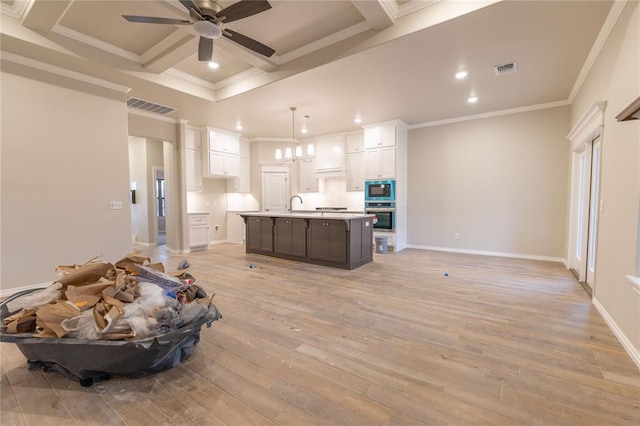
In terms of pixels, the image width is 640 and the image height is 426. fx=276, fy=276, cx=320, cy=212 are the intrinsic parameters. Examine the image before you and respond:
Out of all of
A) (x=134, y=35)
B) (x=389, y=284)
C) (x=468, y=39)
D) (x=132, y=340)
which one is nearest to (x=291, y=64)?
(x=134, y=35)

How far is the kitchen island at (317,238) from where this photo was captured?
4723 millimetres

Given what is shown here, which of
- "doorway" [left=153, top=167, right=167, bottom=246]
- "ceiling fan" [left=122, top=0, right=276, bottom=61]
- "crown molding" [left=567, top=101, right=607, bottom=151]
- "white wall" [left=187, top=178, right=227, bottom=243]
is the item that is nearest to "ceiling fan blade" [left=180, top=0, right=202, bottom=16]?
"ceiling fan" [left=122, top=0, right=276, bottom=61]

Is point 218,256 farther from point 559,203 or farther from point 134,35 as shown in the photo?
point 559,203

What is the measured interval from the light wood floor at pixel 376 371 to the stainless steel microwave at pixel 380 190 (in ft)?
10.4

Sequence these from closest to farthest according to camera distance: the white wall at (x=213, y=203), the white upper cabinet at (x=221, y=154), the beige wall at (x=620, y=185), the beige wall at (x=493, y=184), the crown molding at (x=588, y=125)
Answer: the beige wall at (x=620, y=185), the crown molding at (x=588, y=125), the beige wall at (x=493, y=184), the white upper cabinet at (x=221, y=154), the white wall at (x=213, y=203)

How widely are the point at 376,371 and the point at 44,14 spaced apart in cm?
479

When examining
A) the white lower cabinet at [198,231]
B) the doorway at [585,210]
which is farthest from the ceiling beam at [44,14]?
the doorway at [585,210]

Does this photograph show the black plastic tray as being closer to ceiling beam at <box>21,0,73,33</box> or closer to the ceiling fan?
the ceiling fan

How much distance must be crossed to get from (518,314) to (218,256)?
17.3 ft

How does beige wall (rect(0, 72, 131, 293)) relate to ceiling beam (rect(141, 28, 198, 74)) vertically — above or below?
below

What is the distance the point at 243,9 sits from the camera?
2.37 metres

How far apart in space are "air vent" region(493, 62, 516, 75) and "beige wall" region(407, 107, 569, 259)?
6.63 feet

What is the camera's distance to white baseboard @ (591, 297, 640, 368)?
6.72ft

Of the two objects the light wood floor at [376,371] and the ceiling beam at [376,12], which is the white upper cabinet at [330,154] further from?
the light wood floor at [376,371]
